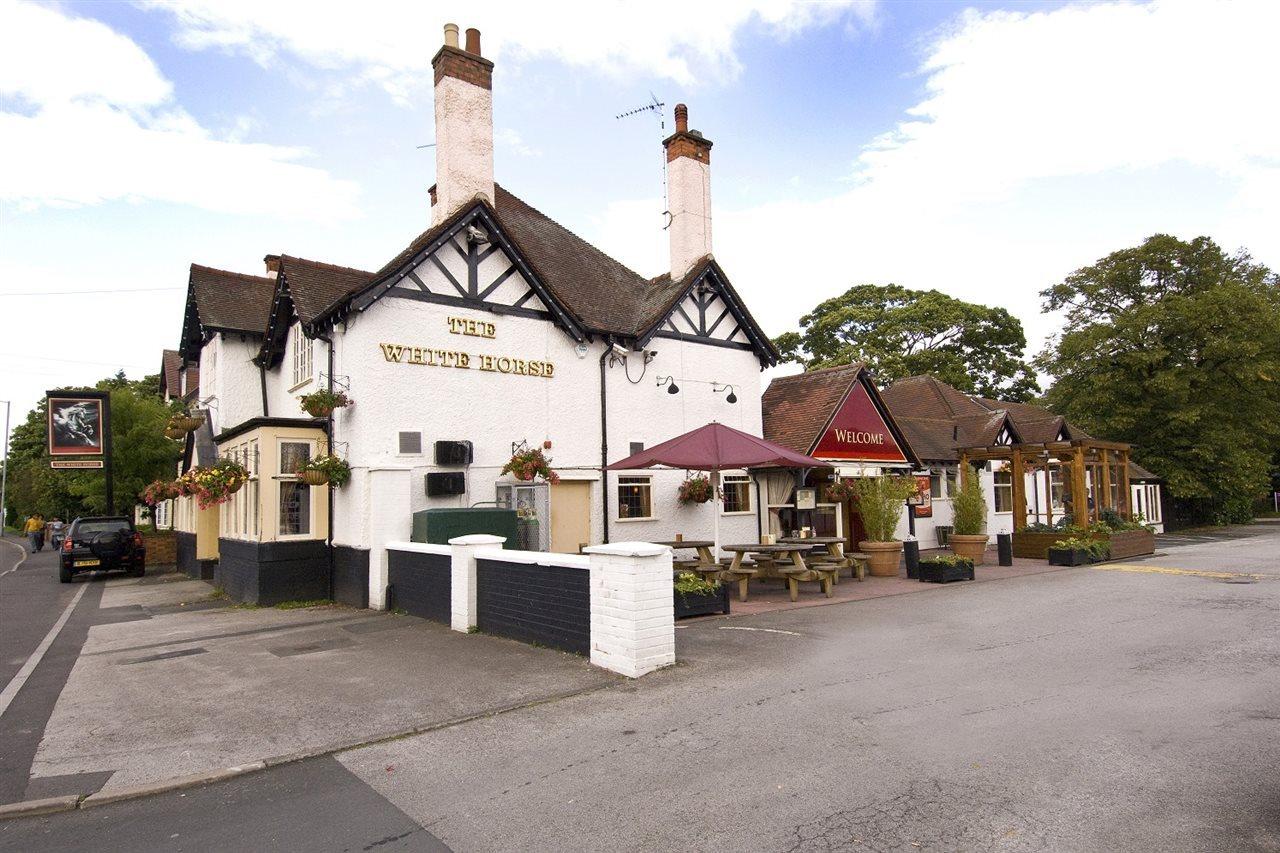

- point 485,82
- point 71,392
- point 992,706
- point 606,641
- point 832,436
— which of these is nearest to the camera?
point 992,706

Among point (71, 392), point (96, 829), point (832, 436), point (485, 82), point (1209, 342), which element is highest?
point (485, 82)

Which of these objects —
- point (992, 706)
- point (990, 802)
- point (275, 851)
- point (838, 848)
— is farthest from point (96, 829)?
point (992, 706)

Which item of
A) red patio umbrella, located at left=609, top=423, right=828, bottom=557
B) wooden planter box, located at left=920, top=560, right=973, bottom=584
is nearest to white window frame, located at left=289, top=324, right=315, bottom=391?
red patio umbrella, located at left=609, top=423, right=828, bottom=557

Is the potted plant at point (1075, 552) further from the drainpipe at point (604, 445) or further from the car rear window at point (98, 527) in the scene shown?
the car rear window at point (98, 527)

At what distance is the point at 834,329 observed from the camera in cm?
4303

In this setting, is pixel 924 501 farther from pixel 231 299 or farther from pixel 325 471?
pixel 231 299

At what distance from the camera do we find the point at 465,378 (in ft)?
46.6

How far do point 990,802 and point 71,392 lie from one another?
2755 cm

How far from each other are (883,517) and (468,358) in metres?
9.13

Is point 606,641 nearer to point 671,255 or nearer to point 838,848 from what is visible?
point 838,848

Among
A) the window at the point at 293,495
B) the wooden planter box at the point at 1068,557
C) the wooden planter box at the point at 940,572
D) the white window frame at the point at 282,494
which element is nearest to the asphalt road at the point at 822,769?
the wooden planter box at the point at 940,572

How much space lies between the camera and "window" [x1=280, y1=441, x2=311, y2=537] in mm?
13703

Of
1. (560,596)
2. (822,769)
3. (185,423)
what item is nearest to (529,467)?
(560,596)

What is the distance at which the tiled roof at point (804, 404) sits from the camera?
1877 cm
